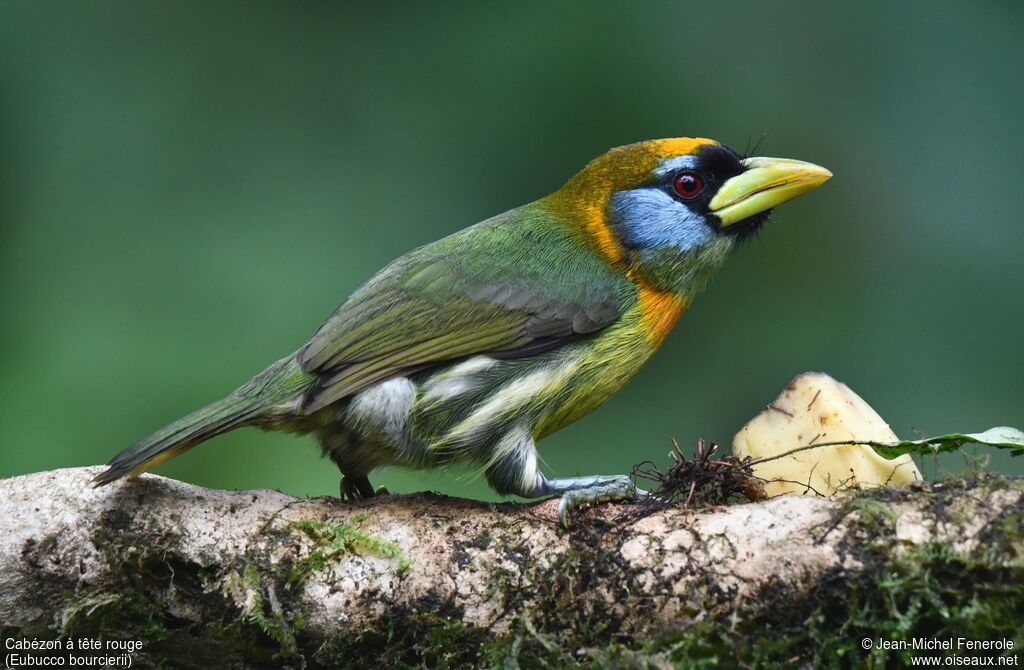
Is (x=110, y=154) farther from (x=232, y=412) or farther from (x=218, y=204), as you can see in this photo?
(x=232, y=412)

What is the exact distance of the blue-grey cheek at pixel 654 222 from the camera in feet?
11.4

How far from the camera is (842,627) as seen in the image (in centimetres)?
228

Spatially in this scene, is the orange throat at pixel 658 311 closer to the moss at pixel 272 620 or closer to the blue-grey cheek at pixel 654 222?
the blue-grey cheek at pixel 654 222

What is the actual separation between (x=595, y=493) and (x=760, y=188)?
4.10 ft

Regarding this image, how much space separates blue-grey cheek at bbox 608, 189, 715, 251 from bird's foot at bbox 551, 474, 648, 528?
0.85m

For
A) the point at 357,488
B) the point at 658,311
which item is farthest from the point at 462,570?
the point at 658,311

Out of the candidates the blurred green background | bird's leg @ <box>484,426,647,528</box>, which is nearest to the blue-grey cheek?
bird's leg @ <box>484,426,647,528</box>

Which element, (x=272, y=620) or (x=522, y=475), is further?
(x=522, y=475)

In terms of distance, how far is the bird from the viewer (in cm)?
310

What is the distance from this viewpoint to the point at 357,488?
3.46 m

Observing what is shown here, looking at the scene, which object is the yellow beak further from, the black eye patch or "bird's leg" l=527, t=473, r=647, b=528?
"bird's leg" l=527, t=473, r=647, b=528

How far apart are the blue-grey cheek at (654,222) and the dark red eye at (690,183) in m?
0.04

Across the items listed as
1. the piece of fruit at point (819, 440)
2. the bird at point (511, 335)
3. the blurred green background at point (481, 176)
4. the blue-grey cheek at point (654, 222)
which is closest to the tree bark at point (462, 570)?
the bird at point (511, 335)

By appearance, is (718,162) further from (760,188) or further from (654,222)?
(654,222)
